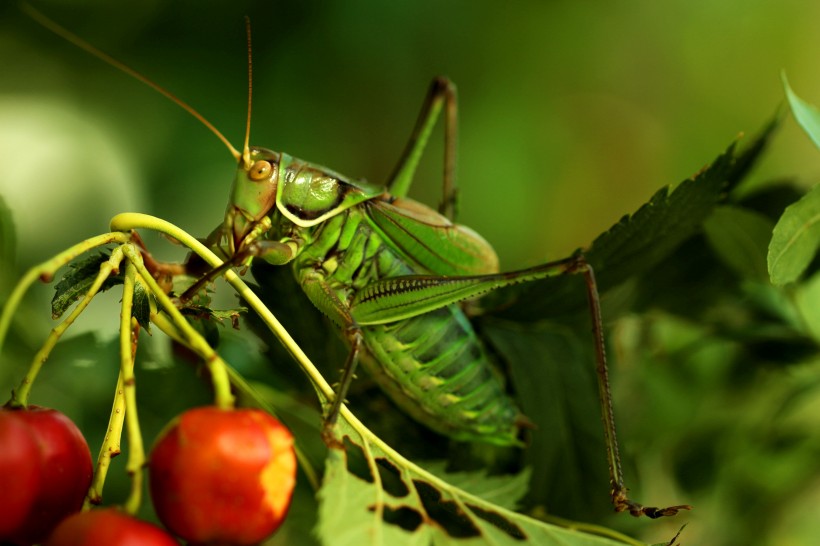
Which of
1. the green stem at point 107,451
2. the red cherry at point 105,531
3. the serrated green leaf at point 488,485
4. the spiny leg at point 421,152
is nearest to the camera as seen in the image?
the red cherry at point 105,531

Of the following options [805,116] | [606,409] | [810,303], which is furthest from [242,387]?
[810,303]

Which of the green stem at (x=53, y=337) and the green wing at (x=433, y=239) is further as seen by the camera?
the green wing at (x=433, y=239)

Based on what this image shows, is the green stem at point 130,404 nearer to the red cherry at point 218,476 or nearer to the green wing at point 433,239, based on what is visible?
the red cherry at point 218,476

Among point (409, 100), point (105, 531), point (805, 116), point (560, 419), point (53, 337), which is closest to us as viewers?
point (105, 531)

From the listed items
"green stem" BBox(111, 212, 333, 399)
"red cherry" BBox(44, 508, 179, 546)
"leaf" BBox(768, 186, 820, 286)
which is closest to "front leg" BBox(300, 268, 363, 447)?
"green stem" BBox(111, 212, 333, 399)

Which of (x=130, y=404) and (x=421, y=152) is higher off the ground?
(x=421, y=152)

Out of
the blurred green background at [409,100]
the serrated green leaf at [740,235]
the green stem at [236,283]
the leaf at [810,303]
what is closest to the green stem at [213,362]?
the green stem at [236,283]

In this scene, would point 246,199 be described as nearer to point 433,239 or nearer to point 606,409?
point 433,239

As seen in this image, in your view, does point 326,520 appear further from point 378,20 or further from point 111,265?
point 378,20
